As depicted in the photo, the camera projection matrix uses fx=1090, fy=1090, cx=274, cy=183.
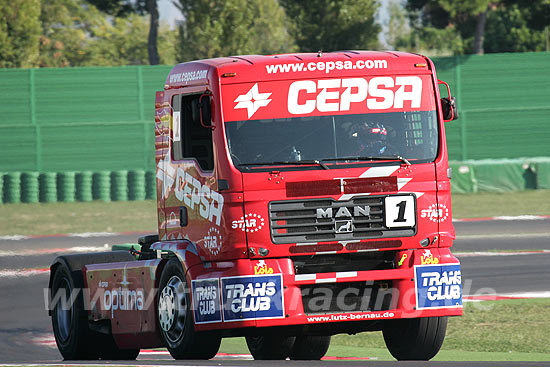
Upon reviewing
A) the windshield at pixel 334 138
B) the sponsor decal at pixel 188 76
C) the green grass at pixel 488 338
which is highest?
the sponsor decal at pixel 188 76

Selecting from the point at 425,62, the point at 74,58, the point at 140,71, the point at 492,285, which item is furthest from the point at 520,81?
the point at 74,58

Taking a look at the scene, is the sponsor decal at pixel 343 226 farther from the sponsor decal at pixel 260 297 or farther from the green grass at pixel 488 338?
the green grass at pixel 488 338

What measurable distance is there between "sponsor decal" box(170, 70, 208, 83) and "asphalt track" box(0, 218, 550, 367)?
2.76 m

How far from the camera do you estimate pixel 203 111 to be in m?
10.2

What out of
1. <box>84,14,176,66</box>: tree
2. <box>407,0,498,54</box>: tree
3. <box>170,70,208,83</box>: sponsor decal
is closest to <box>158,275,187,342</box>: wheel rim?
→ <box>170,70,208,83</box>: sponsor decal

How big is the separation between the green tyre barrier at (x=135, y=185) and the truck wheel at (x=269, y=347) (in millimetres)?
21301

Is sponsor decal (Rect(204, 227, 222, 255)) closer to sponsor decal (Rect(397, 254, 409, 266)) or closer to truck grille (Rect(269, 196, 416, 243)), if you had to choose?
truck grille (Rect(269, 196, 416, 243))

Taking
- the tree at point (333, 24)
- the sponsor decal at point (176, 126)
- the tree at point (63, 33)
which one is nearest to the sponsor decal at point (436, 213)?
the sponsor decal at point (176, 126)

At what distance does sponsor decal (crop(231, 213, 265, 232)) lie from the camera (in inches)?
396

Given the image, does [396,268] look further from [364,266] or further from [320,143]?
[320,143]

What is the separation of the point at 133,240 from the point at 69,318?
12148 mm

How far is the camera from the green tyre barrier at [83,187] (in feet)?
110

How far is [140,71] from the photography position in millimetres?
37875

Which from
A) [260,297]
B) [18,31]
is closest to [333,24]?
[18,31]
